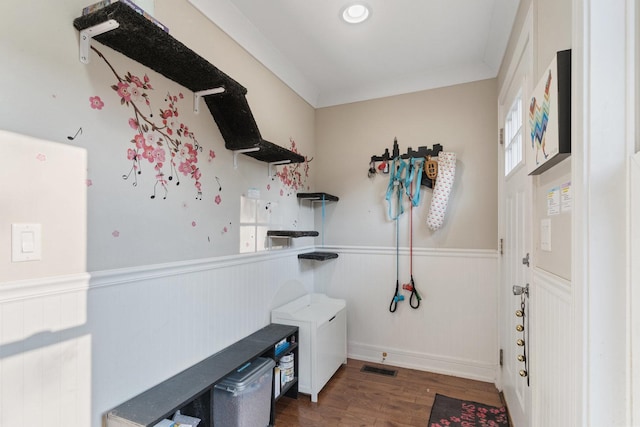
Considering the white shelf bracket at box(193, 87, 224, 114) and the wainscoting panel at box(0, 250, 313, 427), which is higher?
the white shelf bracket at box(193, 87, 224, 114)

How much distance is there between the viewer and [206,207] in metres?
1.76

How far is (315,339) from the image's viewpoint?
2.23 metres

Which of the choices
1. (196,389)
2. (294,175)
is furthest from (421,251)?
(196,389)

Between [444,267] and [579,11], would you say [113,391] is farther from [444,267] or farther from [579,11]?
[444,267]

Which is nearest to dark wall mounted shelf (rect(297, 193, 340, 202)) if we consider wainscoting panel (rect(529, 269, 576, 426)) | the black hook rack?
the black hook rack

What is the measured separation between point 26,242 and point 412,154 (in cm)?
257

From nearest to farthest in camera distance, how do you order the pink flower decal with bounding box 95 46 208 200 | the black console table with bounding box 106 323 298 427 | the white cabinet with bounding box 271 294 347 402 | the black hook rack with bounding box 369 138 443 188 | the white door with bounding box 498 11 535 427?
the black console table with bounding box 106 323 298 427, the pink flower decal with bounding box 95 46 208 200, the white door with bounding box 498 11 535 427, the white cabinet with bounding box 271 294 347 402, the black hook rack with bounding box 369 138 443 188

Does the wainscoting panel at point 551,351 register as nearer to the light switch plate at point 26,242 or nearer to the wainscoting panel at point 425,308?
the wainscoting panel at point 425,308

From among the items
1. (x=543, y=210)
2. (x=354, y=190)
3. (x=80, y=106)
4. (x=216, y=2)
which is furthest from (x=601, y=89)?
(x=354, y=190)

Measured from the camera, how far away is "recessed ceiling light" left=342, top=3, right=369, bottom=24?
6.21 feet

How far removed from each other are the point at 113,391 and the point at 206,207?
0.92m

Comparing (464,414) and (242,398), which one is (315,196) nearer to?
(242,398)

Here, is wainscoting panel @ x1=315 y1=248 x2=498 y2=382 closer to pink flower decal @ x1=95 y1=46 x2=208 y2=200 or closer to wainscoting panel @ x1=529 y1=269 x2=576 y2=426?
wainscoting panel @ x1=529 y1=269 x2=576 y2=426

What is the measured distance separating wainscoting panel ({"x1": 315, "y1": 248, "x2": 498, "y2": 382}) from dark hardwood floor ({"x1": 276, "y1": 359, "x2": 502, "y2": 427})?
0.16 metres
